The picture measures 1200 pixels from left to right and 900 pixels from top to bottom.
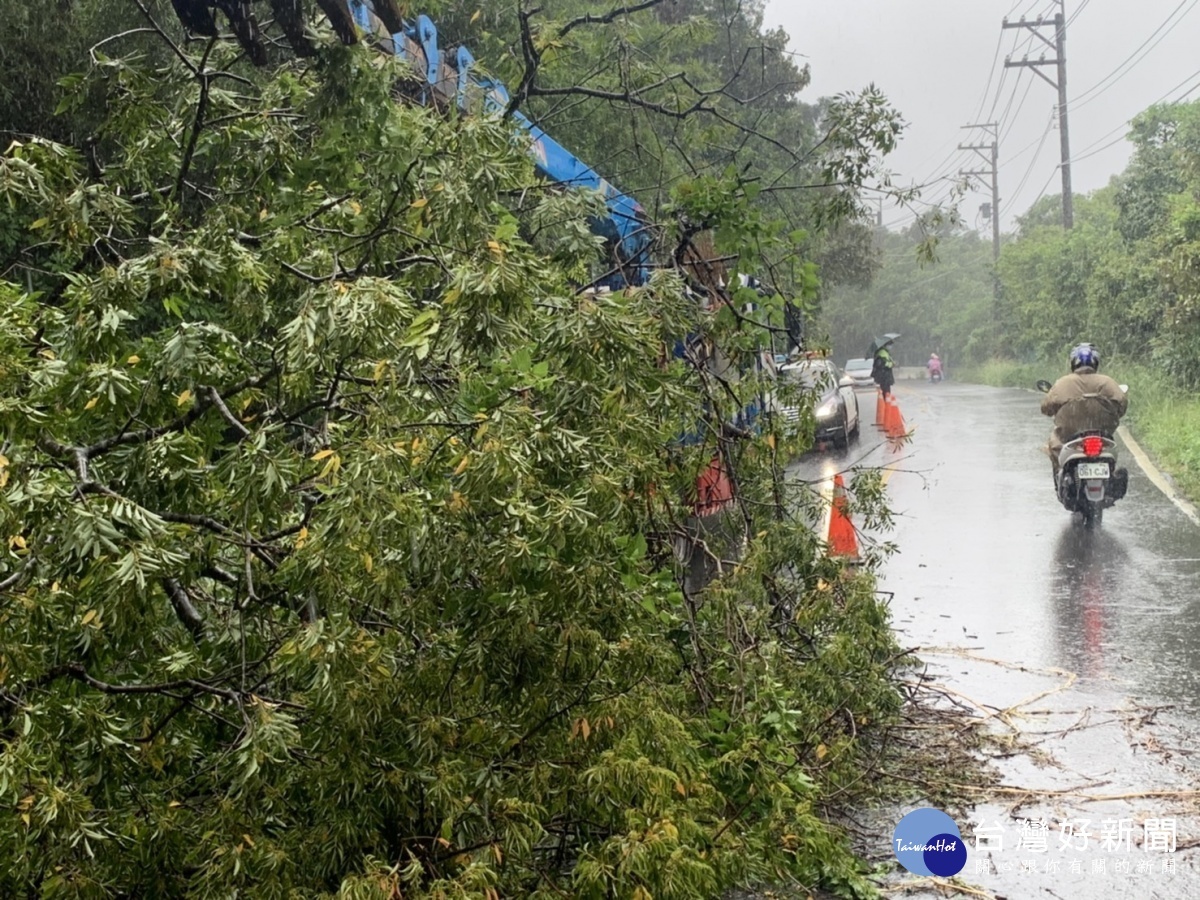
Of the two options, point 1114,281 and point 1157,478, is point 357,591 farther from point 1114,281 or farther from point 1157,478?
point 1114,281

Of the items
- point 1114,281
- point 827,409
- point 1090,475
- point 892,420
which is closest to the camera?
point 1090,475

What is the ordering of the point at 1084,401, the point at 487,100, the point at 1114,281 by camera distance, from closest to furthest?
the point at 487,100, the point at 1084,401, the point at 1114,281

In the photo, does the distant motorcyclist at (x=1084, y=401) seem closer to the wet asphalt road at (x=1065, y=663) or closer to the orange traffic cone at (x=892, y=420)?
the wet asphalt road at (x=1065, y=663)

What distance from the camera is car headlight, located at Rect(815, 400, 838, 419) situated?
67.7 ft

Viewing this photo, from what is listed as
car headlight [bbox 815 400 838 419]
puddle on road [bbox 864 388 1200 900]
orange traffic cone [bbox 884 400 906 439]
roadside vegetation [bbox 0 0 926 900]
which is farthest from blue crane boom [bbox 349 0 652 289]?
orange traffic cone [bbox 884 400 906 439]

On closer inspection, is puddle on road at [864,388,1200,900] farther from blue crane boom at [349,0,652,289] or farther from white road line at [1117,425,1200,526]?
blue crane boom at [349,0,652,289]

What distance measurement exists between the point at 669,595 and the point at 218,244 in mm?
2275

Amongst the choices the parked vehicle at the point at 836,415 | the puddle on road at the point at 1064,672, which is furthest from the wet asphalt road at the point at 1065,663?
the parked vehicle at the point at 836,415

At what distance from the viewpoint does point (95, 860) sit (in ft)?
10.4

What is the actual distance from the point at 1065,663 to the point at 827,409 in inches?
510

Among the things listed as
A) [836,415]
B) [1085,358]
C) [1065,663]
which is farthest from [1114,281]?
[1065,663]

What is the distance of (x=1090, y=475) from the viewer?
12.2 m

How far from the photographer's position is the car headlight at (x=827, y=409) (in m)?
20.6

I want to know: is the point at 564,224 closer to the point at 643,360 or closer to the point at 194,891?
the point at 643,360
